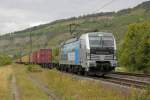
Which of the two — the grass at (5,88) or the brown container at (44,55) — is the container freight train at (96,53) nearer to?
the grass at (5,88)

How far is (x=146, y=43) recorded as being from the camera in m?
50.9

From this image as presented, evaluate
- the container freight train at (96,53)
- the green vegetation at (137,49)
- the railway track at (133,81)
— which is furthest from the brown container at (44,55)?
the railway track at (133,81)

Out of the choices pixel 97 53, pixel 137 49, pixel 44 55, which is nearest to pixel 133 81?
pixel 97 53

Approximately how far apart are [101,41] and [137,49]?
2135 cm

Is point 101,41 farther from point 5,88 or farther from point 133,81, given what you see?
point 5,88

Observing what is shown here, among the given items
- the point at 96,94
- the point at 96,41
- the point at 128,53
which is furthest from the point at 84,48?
the point at 128,53

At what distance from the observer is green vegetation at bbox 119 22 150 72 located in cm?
5109

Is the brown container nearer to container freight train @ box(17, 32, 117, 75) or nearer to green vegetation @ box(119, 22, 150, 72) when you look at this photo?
green vegetation @ box(119, 22, 150, 72)

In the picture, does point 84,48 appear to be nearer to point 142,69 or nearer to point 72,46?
point 72,46

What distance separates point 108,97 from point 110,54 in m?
14.8

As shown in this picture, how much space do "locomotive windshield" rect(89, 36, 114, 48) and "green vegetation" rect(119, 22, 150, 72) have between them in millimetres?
18601

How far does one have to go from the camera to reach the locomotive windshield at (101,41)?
3164 centimetres

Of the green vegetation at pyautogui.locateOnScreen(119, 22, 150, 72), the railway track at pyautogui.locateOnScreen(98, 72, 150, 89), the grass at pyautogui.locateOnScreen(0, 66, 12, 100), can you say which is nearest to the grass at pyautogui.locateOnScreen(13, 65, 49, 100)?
the grass at pyautogui.locateOnScreen(0, 66, 12, 100)

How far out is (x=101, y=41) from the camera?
105 feet
